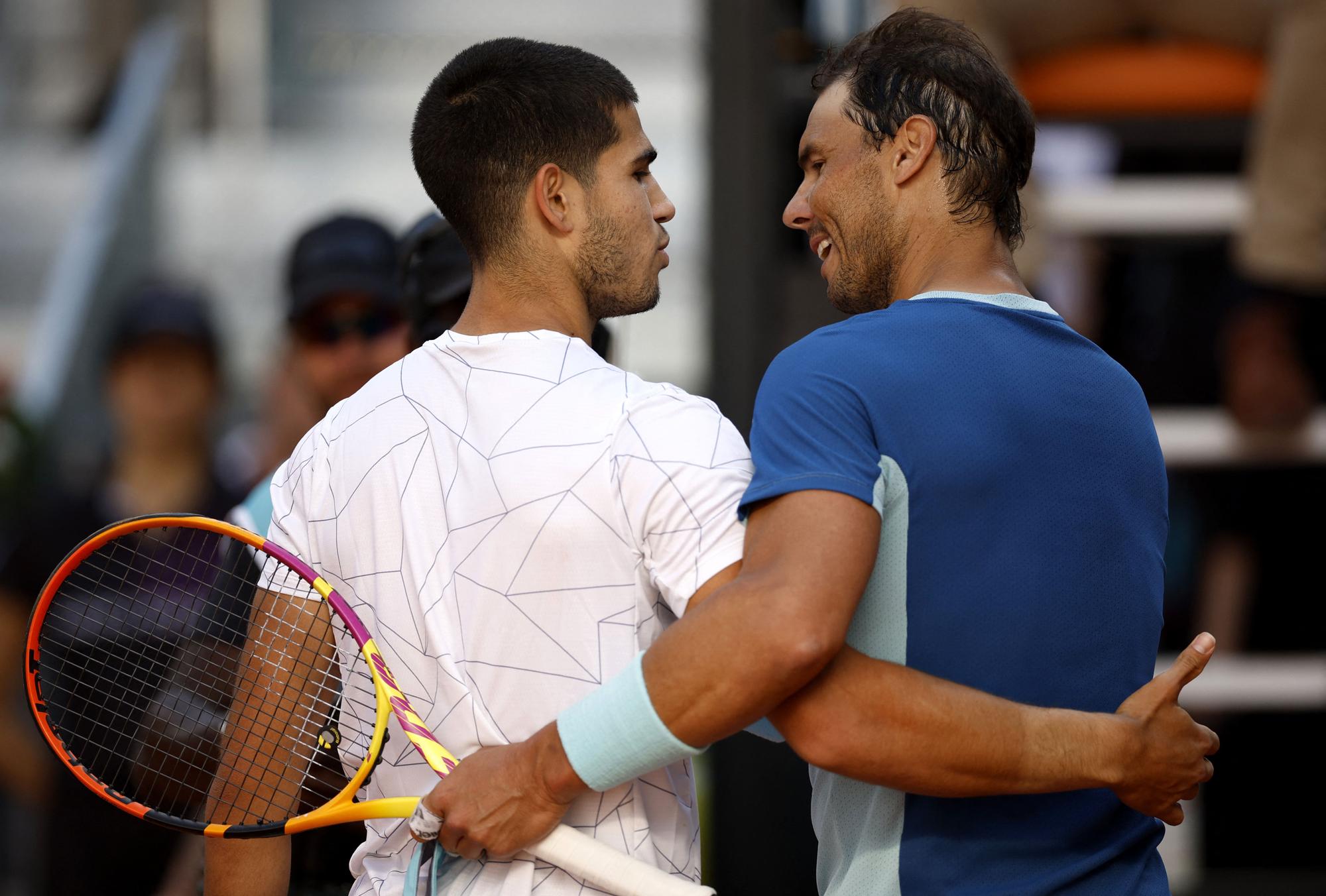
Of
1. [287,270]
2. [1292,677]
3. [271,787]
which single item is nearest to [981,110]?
[271,787]

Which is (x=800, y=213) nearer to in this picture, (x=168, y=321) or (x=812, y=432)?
(x=812, y=432)

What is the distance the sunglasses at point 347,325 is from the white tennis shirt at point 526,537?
53.0 inches

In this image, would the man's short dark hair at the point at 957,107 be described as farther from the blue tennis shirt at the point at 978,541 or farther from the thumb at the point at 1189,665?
the thumb at the point at 1189,665

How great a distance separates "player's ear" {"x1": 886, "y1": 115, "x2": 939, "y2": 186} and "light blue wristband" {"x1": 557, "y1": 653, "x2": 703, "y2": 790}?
0.67 m

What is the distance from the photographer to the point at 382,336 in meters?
3.14

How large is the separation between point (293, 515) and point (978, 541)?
2.66 ft

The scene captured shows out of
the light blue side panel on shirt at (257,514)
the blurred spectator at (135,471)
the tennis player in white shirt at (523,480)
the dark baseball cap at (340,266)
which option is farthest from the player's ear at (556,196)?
the blurred spectator at (135,471)

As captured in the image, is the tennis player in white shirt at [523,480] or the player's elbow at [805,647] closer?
the player's elbow at [805,647]

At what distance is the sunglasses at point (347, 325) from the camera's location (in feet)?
10.3

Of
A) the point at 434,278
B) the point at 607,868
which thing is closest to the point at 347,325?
the point at 434,278

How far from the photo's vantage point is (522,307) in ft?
6.02

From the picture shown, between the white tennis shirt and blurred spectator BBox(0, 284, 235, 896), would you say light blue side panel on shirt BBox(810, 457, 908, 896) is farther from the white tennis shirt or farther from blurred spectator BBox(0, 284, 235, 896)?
blurred spectator BBox(0, 284, 235, 896)

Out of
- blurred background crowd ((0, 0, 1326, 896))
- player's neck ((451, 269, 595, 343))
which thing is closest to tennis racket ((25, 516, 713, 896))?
player's neck ((451, 269, 595, 343))

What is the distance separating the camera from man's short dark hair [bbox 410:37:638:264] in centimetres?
185
